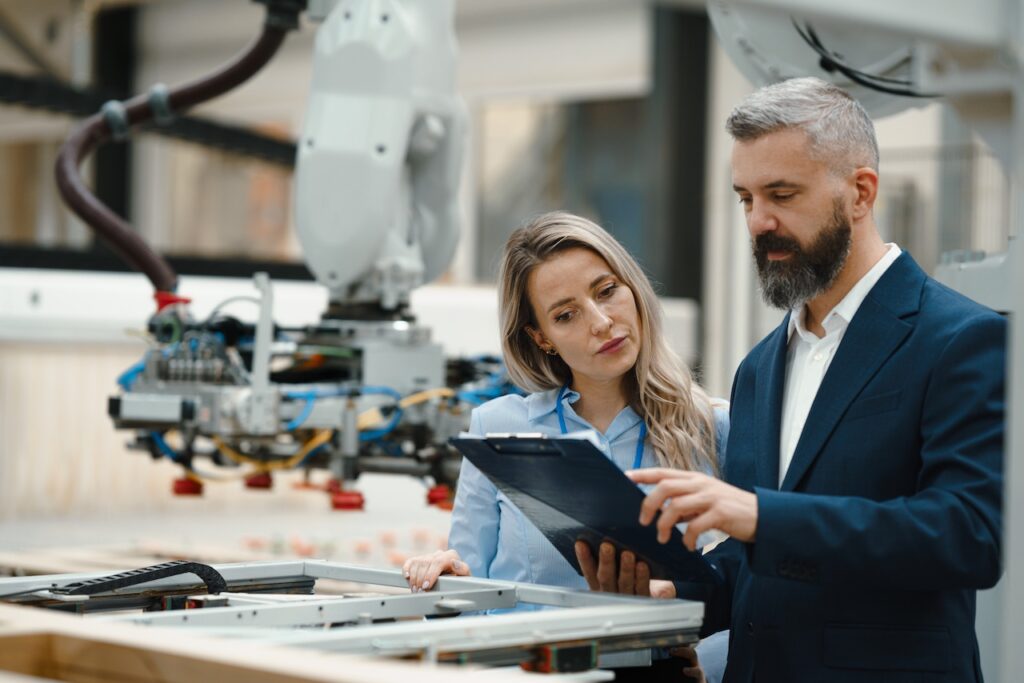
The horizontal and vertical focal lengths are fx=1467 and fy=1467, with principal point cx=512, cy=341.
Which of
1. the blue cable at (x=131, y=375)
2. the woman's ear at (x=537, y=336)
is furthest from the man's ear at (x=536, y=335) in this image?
the blue cable at (x=131, y=375)

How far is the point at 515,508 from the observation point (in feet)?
7.00

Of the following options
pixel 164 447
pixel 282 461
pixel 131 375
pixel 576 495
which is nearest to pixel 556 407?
pixel 576 495

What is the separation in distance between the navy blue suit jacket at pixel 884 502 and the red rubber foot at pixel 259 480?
261 cm

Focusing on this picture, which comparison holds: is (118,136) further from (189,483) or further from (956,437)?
(956,437)

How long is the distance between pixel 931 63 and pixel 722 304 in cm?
780

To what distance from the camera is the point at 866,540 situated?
64.2 inches

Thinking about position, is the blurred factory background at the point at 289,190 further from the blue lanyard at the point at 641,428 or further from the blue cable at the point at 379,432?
the blue lanyard at the point at 641,428

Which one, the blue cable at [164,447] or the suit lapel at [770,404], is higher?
the suit lapel at [770,404]

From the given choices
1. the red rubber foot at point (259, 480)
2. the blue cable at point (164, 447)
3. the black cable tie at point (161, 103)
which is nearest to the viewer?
the blue cable at point (164, 447)

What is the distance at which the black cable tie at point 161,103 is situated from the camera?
4.55m

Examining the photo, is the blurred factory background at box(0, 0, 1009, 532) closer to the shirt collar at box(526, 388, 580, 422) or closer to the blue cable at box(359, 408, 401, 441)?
the blue cable at box(359, 408, 401, 441)

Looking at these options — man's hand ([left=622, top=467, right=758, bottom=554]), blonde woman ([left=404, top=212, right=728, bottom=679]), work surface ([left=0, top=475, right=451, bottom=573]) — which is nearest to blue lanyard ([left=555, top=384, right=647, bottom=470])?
blonde woman ([left=404, top=212, right=728, bottom=679])

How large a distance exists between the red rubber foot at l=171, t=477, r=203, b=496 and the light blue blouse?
7.73 feet

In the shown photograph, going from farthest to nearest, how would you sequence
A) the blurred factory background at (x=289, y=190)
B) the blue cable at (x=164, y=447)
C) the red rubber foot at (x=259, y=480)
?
the blurred factory background at (x=289, y=190)
the red rubber foot at (x=259, y=480)
the blue cable at (x=164, y=447)
